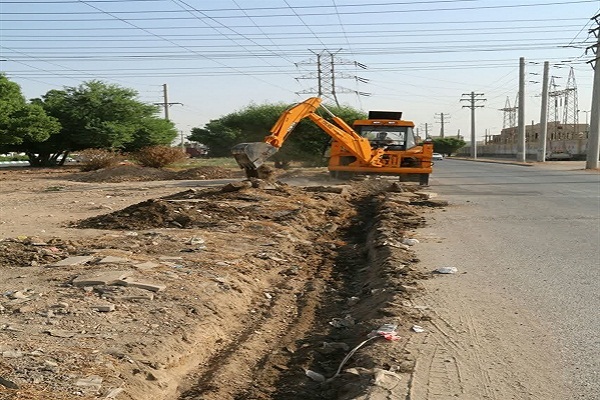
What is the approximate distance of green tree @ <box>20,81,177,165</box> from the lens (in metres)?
42.0

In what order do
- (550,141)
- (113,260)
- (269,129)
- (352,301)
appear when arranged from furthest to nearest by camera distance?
(550,141), (269,129), (113,260), (352,301)

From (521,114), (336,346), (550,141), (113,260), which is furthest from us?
(550,141)

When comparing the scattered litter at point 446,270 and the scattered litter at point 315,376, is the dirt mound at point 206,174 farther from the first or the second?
the scattered litter at point 315,376

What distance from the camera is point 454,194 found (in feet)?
71.6

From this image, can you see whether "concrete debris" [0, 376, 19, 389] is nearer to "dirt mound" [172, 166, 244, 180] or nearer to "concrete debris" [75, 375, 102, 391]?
"concrete debris" [75, 375, 102, 391]

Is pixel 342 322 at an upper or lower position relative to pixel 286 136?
lower

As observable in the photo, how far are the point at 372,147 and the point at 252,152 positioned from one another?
7.45 metres

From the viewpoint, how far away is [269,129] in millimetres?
39281

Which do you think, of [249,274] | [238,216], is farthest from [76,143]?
[249,274]

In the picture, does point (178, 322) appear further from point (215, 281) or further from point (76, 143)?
point (76, 143)

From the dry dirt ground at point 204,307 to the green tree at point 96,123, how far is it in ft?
96.3

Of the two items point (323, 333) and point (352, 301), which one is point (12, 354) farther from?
point (352, 301)

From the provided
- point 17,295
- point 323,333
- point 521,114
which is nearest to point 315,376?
point 323,333

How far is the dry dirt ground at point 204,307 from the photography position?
16.0ft
